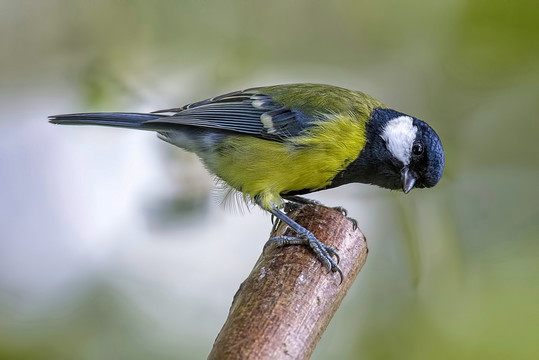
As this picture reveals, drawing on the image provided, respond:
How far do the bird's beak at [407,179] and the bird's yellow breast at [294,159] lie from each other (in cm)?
15

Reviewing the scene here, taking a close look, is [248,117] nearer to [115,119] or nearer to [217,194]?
[217,194]

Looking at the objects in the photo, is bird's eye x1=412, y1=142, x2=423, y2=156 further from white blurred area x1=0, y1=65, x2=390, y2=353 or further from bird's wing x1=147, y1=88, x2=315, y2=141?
white blurred area x1=0, y1=65, x2=390, y2=353

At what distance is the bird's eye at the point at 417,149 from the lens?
1.97m

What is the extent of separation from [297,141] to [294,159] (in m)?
0.05

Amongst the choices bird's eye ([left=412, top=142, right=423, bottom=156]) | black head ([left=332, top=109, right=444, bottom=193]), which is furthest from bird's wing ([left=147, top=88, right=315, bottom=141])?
bird's eye ([left=412, top=142, right=423, bottom=156])

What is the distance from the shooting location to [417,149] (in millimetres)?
1979

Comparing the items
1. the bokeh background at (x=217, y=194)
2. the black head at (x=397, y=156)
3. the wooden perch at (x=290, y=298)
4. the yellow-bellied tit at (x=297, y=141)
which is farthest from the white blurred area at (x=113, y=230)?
the wooden perch at (x=290, y=298)

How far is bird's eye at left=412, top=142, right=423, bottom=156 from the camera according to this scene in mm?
1973

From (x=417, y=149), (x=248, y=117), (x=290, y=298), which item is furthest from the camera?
(x=248, y=117)

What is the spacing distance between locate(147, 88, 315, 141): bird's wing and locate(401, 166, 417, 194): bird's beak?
31 centimetres

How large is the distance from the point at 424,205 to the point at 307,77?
679 millimetres

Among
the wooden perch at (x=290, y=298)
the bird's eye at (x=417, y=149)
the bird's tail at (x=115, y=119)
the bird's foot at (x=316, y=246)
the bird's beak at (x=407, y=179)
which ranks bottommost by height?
the wooden perch at (x=290, y=298)

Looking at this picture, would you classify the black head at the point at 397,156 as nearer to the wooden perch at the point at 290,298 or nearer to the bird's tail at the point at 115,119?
the wooden perch at the point at 290,298

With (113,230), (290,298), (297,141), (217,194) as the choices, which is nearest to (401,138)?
(297,141)
